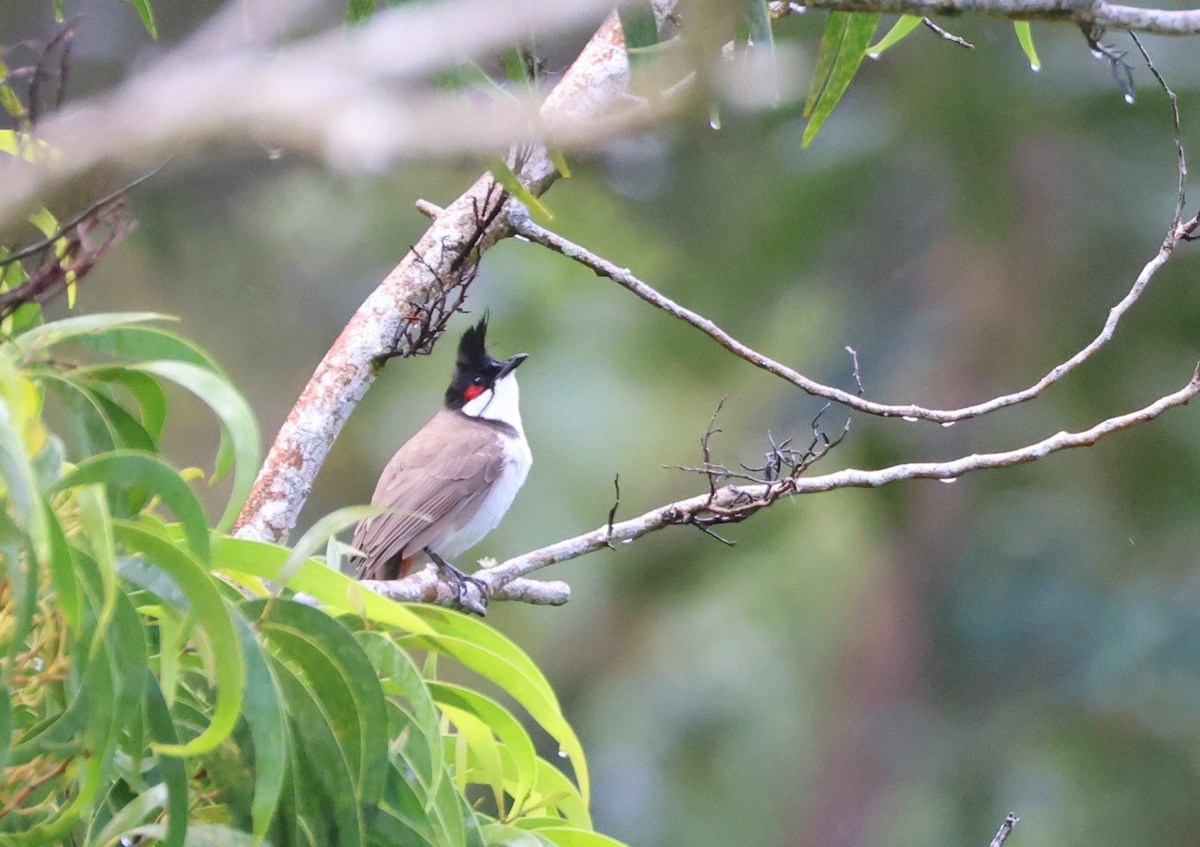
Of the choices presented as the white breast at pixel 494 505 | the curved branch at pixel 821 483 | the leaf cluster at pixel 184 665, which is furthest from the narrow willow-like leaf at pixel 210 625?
the white breast at pixel 494 505

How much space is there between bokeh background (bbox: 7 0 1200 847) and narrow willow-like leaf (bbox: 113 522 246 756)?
4.79 m

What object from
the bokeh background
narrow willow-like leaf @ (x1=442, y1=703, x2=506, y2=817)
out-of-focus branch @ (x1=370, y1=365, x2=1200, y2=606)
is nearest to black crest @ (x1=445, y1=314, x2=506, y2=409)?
out-of-focus branch @ (x1=370, y1=365, x2=1200, y2=606)

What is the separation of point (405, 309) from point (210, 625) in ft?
4.76

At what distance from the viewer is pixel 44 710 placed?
1.33 m

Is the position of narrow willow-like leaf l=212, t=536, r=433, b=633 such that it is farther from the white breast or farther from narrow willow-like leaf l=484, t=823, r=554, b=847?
the white breast

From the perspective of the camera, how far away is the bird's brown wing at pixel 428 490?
10.7ft

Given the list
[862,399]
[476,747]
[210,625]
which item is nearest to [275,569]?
[210,625]

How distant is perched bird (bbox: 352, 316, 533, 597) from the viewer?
329 centimetres

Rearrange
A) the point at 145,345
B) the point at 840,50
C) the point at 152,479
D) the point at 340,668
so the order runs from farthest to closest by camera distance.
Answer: the point at 840,50 < the point at 340,668 < the point at 145,345 < the point at 152,479

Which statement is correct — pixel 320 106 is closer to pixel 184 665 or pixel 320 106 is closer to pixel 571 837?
pixel 184 665

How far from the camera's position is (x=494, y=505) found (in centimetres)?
360

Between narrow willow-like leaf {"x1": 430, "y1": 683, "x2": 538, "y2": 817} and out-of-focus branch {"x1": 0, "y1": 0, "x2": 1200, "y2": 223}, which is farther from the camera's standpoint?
narrow willow-like leaf {"x1": 430, "y1": 683, "x2": 538, "y2": 817}

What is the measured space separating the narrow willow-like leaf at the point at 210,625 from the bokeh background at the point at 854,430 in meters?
4.79

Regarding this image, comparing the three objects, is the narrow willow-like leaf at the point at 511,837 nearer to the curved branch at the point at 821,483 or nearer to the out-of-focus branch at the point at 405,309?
the curved branch at the point at 821,483
